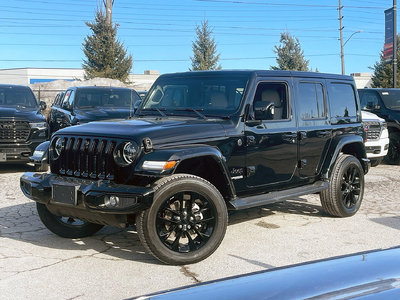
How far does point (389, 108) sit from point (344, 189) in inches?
263

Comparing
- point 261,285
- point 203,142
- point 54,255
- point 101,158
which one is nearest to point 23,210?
point 54,255

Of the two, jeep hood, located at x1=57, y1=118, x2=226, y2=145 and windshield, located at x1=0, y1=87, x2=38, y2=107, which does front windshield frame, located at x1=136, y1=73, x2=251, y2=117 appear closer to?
jeep hood, located at x1=57, y1=118, x2=226, y2=145

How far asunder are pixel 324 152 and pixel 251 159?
1427 mm

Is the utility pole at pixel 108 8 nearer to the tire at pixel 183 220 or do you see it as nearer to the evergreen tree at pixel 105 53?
the evergreen tree at pixel 105 53

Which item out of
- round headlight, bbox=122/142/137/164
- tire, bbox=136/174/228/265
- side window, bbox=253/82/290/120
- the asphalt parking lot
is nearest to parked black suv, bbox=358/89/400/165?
the asphalt parking lot

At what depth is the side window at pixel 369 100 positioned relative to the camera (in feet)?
41.1

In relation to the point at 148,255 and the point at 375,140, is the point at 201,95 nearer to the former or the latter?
the point at 148,255

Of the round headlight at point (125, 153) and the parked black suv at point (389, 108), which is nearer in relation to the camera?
the round headlight at point (125, 153)

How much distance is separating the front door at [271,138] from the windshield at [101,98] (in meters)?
6.82

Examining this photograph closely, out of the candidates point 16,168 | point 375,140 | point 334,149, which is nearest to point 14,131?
point 16,168

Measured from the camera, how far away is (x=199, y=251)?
4.49m

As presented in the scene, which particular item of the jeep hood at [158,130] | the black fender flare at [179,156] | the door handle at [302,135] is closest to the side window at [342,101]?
the door handle at [302,135]

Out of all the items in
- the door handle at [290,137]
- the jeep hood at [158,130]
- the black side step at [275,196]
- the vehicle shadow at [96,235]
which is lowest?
the vehicle shadow at [96,235]

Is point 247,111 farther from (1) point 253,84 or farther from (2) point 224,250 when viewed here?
(2) point 224,250
